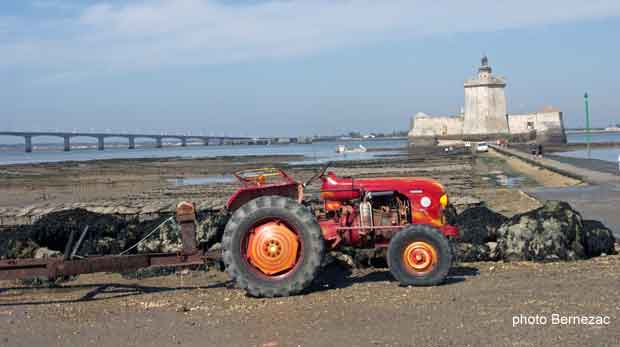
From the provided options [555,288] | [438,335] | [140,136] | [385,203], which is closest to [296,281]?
[385,203]

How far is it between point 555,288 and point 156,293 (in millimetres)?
4019

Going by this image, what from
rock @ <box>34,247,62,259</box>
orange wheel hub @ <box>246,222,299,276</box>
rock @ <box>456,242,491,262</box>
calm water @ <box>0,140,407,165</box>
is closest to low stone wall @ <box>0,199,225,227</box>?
rock @ <box>34,247,62,259</box>

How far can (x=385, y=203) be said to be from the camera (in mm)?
8195

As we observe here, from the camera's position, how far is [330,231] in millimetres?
7953

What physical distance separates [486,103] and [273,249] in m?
98.6

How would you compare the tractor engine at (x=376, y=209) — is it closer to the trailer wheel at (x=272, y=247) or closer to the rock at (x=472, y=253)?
the trailer wheel at (x=272, y=247)

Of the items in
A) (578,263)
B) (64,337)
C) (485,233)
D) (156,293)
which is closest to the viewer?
(64,337)

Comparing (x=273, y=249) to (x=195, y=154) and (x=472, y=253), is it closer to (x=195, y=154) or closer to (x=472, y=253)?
(x=472, y=253)

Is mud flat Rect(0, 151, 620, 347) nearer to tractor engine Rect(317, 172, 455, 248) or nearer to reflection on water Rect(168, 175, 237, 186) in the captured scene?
tractor engine Rect(317, 172, 455, 248)

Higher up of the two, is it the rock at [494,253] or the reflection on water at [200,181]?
the reflection on water at [200,181]

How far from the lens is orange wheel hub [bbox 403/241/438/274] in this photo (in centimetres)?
766

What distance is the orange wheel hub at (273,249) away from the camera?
7559 mm

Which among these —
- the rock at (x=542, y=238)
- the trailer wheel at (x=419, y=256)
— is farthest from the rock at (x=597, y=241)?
the trailer wheel at (x=419, y=256)

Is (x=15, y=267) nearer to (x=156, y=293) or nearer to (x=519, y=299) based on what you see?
(x=156, y=293)
